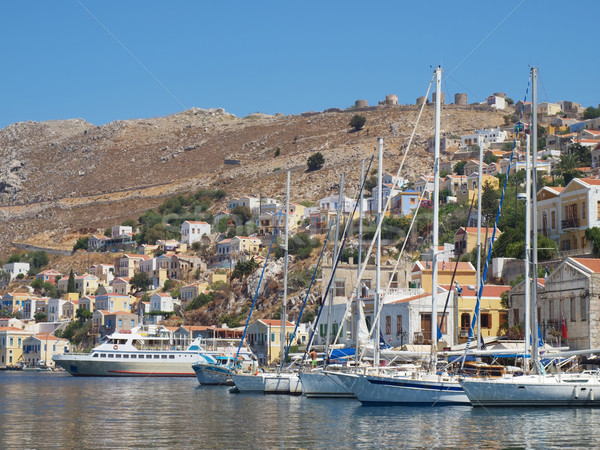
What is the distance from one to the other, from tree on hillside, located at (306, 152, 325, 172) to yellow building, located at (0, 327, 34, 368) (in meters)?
64.6

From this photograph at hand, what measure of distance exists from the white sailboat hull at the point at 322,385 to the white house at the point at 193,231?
108307mm

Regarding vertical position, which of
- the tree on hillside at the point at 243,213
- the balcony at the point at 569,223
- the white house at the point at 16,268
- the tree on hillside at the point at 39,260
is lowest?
the balcony at the point at 569,223

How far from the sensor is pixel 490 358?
43375 mm

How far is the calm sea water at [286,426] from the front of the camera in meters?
28.7

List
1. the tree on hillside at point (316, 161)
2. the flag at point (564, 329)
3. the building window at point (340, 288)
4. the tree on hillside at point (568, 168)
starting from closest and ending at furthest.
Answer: the flag at point (564, 329) < the building window at point (340, 288) < the tree on hillside at point (568, 168) < the tree on hillside at point (316, 161)

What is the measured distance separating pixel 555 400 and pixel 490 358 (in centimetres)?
823

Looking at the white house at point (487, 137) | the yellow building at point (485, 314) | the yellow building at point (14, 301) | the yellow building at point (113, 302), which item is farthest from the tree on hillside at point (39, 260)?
the yellow building at point (485, 314)

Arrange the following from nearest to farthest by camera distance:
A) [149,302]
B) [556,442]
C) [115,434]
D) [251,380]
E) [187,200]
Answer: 1. [556,442]
2. [115,434]
3. [251,380]
4. [149,302]
5. [187,200]

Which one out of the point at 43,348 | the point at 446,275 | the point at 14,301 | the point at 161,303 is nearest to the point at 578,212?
the point at 446,275

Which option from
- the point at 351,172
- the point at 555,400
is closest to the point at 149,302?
the point at 351,172

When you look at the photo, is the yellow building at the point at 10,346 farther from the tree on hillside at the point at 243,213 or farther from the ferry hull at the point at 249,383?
the ferry hull at the point at 249,383

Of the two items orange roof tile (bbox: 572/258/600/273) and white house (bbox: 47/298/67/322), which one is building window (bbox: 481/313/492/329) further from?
white house (bbox: 47/298/67/322)

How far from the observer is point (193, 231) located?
154250 mm

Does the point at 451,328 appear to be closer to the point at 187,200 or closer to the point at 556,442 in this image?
the point at 556,442
